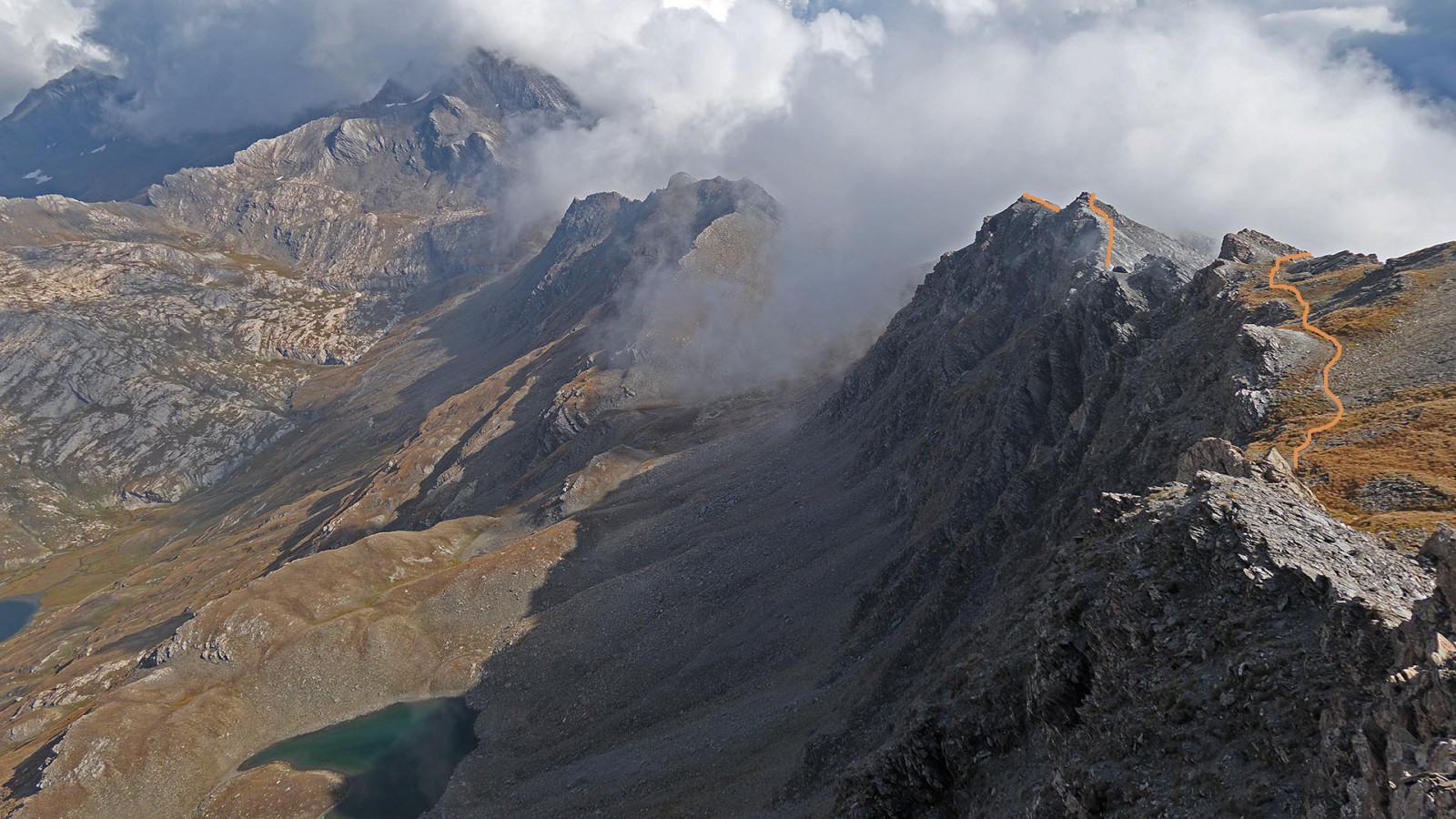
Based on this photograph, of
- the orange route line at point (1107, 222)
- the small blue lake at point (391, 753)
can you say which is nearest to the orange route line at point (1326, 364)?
the orange route line at point (1107, 222)

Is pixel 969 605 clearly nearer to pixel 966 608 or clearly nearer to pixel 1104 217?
pixel 966 608

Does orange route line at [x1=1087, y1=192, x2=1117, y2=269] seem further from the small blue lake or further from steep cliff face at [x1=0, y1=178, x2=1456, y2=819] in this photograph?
the small blue lake

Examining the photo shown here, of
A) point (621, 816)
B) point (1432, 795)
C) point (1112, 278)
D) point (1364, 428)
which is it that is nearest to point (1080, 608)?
point (1432, 795)

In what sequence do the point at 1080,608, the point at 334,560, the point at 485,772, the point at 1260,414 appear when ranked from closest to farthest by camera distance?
the point at 1080,608
the point at 1260,414
the point at 485,772
the point at 334,560

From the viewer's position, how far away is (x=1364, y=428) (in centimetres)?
5159

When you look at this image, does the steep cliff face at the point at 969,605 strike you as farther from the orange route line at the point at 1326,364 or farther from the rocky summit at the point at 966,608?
the orange route line at the point at 1326,364

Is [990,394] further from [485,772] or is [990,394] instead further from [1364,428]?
[485,772]

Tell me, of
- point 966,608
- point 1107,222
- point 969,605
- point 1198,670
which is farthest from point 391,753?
point 1107,222

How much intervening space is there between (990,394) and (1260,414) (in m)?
63.3

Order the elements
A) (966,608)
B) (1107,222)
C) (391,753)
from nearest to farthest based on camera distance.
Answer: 1. (966,608)
2. (391,753)
3. (1107,222)

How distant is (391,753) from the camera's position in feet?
418

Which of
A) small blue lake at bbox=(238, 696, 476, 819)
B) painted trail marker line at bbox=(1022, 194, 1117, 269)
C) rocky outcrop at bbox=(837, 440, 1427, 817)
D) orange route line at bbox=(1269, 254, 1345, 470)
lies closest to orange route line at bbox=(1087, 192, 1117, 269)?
painted trail marker line at bbox=(1022, 194, 1117, 269)

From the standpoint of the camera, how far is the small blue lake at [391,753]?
11619cm

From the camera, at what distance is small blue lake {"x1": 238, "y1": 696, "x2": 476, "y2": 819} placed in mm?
116188
